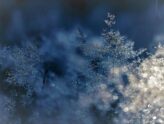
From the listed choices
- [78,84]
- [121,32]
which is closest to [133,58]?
[121,32]

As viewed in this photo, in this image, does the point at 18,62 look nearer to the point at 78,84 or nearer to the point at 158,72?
the point at 78,84

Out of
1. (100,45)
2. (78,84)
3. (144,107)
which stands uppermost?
(100,45)

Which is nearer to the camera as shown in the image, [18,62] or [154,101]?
[154,101]

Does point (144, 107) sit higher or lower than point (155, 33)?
lower

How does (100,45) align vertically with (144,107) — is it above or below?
above

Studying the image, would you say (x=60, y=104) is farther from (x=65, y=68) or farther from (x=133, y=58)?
(x=133, y=58)

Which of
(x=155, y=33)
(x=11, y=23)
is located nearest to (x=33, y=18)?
(x=11, y=23)
